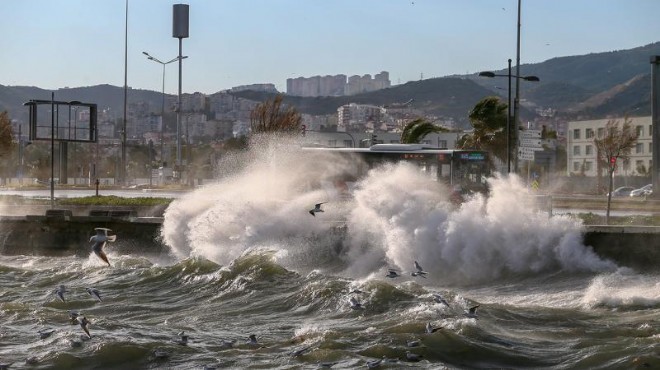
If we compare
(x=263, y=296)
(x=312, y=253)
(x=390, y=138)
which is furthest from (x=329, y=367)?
(x=390, y=138)

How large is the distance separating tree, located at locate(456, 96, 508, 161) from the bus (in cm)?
1557

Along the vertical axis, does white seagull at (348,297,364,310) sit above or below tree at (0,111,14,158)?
below

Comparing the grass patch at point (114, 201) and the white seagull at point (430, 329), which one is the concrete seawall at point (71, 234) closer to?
the grass patch at point (114, 201)

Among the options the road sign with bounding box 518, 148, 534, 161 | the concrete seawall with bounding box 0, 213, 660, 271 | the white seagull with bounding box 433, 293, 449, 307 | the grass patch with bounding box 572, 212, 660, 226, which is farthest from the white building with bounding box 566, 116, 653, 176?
the white seagull with bounding box 433, 293, 449, 307

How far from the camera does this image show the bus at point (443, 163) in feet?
121

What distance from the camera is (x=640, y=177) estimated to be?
88.8 meters

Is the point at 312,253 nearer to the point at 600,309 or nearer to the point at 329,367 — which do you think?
the point at 600,309

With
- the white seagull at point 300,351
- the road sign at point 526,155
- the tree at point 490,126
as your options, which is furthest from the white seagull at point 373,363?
the tree at point 490,126

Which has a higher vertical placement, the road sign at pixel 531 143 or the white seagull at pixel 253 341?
the road sign at pixel 531 143

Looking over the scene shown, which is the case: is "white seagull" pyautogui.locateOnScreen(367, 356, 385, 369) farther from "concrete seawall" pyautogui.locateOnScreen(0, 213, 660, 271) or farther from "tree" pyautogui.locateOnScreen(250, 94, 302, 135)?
"tree" pyautogui.locateOnScreen(250, 94, 302, 135)

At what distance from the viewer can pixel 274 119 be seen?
78.9 m

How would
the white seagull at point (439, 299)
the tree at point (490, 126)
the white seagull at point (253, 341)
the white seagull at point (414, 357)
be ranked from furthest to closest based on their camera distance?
the tree at point (490, 126) < the white seagull at point (439, 299) < the white seagull at point (253, 341) < the white seagull at point (414, 357)

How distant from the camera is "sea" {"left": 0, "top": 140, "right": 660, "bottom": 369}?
16.1 meters

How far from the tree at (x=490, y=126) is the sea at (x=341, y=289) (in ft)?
52.5
